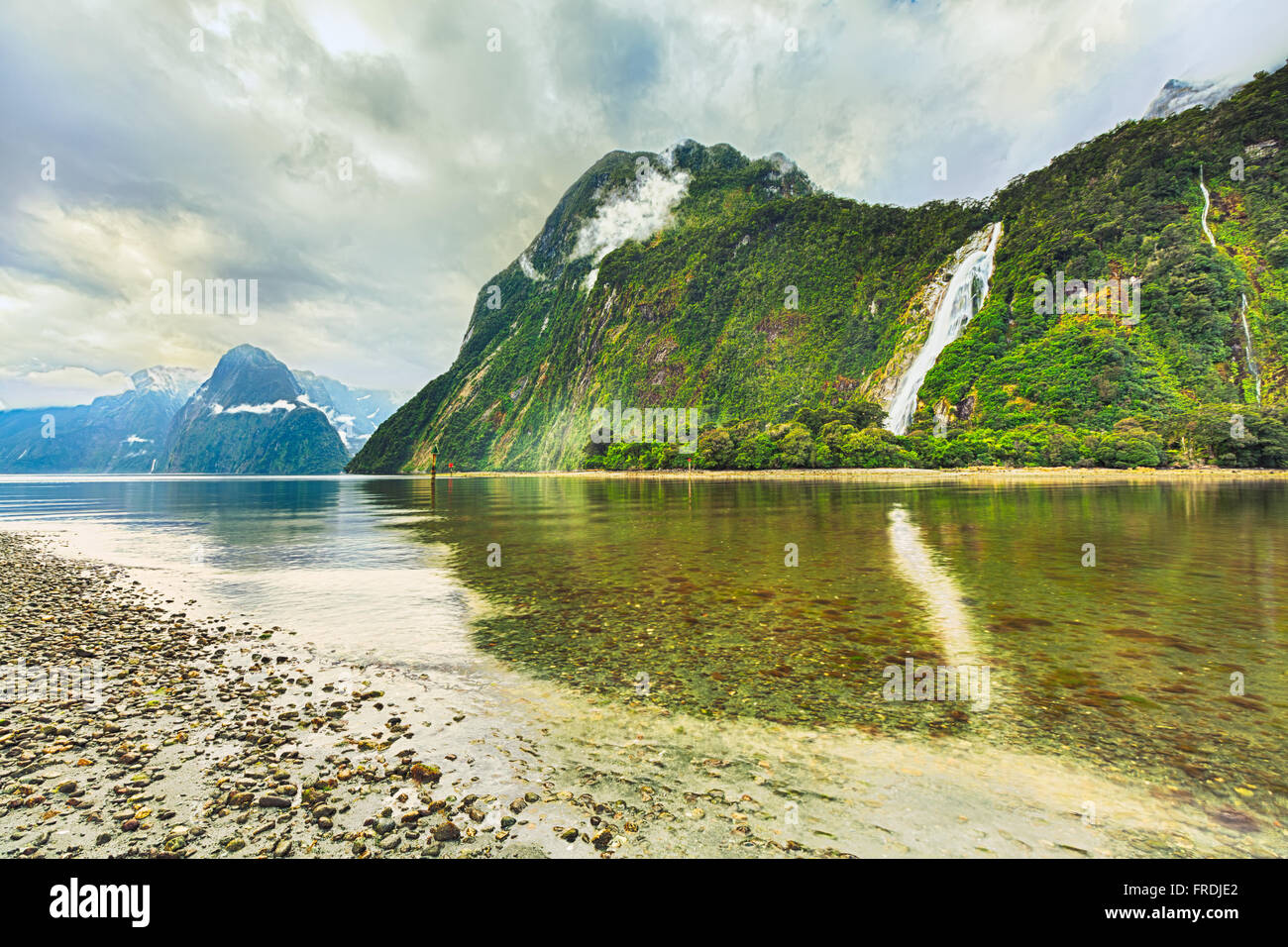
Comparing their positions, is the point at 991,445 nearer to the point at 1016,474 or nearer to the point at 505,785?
the point at 1016,474

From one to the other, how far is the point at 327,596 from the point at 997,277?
221m

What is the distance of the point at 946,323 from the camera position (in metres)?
190

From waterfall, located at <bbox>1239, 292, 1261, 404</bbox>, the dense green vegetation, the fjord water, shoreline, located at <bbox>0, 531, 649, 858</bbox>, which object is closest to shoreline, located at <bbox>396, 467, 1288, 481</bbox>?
the dense green vegetation

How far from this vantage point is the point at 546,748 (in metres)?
8.21

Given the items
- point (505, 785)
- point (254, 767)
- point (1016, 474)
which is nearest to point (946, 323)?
point (1016, 474)

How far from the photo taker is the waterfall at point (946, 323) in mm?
180750

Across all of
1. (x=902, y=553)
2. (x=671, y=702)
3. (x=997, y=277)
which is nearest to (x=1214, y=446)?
(x=997, y=277)

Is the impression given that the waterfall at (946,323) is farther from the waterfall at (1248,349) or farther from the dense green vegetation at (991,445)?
the waterfall at (1248,349)

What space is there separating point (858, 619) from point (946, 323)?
208 meters

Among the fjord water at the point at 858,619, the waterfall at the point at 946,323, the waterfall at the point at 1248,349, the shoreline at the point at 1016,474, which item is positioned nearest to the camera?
the fjord water at the point at 858,619

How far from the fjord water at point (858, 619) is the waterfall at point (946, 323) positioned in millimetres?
153277

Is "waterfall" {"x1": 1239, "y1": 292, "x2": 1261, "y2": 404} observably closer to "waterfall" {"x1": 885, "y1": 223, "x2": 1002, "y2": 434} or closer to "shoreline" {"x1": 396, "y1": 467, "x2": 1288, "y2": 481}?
"shoreline" {"x1": 396, "y1": 467, "x2": 1288, "y2": 481}

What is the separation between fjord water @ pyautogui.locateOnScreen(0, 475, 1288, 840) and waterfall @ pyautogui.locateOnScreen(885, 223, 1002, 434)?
153277 mm

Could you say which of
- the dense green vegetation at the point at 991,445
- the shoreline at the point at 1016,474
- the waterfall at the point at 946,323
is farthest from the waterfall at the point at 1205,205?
the shoreline at the point at 1016,474
